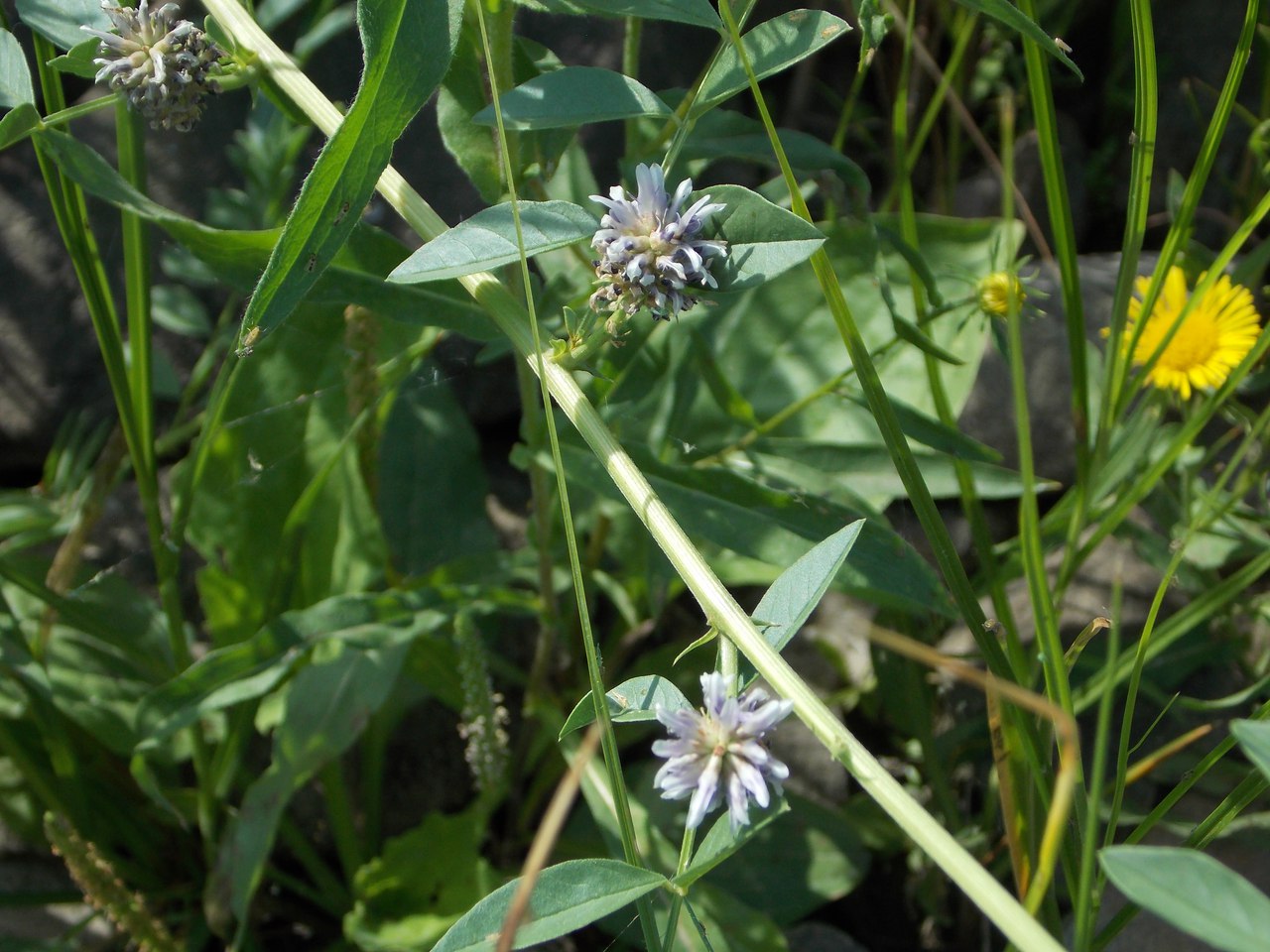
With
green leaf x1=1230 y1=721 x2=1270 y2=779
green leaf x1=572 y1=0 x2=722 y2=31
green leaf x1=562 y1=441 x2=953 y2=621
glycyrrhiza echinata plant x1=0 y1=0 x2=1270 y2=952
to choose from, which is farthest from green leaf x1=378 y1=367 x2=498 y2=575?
green leaf x1=1230 y1=721 x2=1270 y2=779

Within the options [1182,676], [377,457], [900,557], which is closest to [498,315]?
[900,557]

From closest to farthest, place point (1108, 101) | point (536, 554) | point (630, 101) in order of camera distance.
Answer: point (630, 101), point (536, 554), point (1108, 101)

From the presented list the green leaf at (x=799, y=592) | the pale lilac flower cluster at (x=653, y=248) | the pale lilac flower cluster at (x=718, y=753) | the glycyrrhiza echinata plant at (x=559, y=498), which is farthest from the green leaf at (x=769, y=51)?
the pale lilac flower cluster at (x=718, y=753)

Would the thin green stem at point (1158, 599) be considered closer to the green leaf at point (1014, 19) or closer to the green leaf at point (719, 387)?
the green leaf at point (1014, 19)

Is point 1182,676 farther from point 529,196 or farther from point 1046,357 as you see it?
point 529,196

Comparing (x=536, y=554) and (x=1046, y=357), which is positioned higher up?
(x=536, y=554)

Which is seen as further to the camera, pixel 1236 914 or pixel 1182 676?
pixel 1182 676

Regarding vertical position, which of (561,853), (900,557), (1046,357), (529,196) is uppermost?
(529,196)
